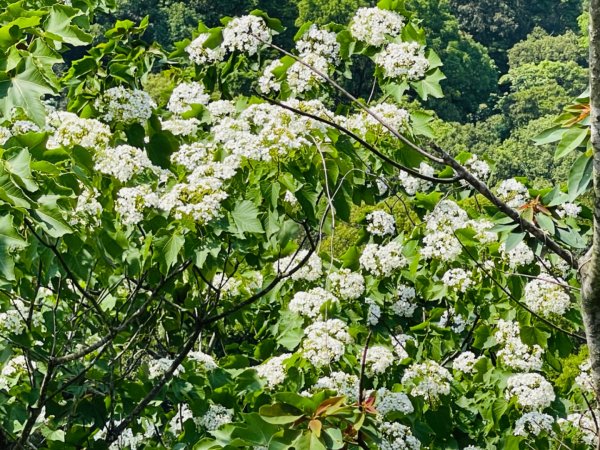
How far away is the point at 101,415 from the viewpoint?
12.8 ft

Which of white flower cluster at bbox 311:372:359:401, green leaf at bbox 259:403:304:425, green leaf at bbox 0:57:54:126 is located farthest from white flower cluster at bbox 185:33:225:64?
green leaf at bbox 259:403:304:425

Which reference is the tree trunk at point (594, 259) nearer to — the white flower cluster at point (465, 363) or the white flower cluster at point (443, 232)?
the white flower cluster at point (443, 232)

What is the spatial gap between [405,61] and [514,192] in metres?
0.77

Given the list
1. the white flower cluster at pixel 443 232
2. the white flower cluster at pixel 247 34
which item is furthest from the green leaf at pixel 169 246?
the white flower cluster at pixel 443 232

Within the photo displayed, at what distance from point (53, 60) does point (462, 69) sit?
6584cm

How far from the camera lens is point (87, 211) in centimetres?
338

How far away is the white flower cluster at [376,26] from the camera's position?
4.13m

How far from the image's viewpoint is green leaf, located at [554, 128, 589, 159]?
2.16 m

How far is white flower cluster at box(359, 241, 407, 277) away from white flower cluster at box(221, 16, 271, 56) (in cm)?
103

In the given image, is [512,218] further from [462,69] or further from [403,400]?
[462,69]

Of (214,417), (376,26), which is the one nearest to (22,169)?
(214,417)

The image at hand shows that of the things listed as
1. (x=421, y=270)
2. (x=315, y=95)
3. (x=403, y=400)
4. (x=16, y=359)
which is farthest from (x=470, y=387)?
(x=16, y=359)

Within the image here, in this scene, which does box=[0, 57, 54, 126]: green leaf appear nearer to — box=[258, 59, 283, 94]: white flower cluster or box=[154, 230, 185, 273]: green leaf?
box=[154, 230, 185, 273]: green leaf

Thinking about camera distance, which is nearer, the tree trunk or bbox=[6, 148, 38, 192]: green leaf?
the tree trunk
